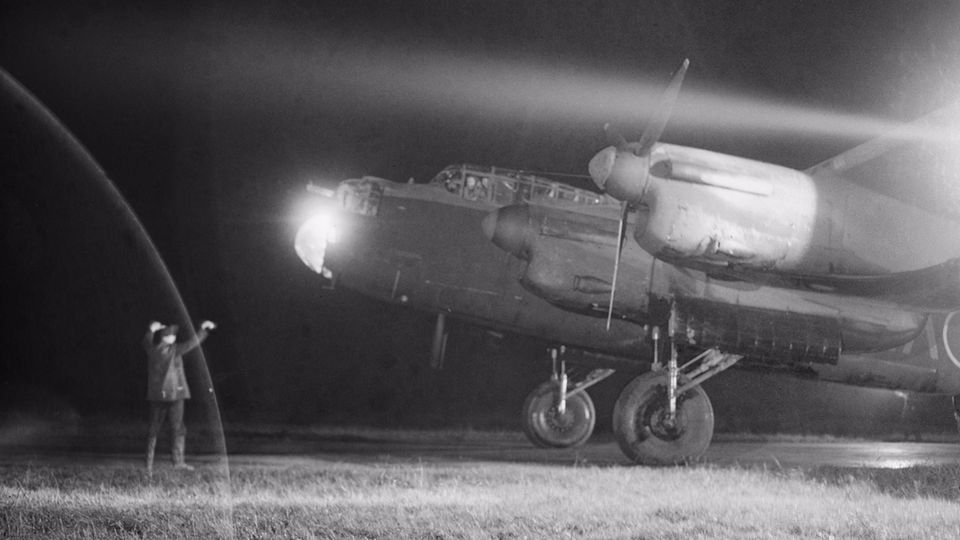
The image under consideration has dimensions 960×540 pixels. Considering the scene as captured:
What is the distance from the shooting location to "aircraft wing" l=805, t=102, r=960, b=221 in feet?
39.7

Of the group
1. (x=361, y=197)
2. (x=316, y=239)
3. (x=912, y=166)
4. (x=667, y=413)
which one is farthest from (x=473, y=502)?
(x=316, y=239)

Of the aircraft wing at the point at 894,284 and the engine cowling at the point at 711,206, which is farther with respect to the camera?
the aircraft wing at the point at 894,284

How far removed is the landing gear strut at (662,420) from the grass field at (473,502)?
25.0 inches

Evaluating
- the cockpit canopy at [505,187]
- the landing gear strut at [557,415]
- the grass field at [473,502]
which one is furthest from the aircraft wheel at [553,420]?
the grass field at [473,502]

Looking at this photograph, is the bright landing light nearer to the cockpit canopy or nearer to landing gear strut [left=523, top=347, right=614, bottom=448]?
the cockpit canopy

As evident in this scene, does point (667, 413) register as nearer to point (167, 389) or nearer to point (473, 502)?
point (473, 502)

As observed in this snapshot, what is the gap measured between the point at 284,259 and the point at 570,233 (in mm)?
17212

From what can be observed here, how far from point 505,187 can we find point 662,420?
4.69 meters

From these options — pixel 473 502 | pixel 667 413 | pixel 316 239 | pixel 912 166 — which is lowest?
pixel 473 502

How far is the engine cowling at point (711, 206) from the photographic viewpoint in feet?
38.4

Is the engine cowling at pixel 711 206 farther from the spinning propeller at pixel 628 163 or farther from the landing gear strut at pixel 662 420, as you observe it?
the landing gear strut at pixel 662 420

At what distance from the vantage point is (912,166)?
1237cm

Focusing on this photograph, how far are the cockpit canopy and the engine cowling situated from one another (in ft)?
12.2

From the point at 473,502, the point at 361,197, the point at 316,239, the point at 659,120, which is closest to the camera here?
the point at 473,502
